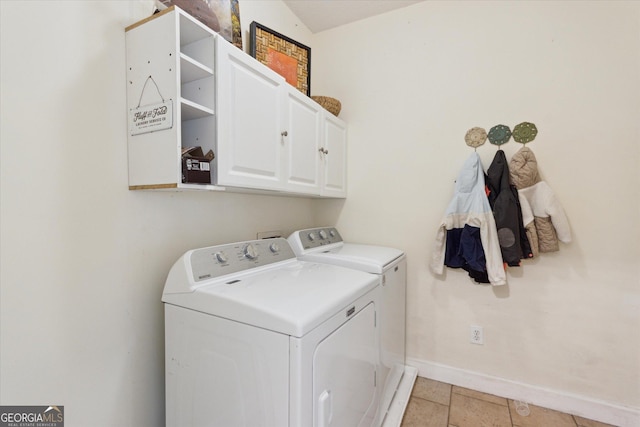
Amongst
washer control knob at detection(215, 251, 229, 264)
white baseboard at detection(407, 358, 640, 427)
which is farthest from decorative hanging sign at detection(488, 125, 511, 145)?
washer control knob at detection(215, 251, 229, 264)

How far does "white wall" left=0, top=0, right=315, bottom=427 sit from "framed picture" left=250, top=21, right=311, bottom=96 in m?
0.64

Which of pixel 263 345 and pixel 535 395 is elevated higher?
pixel 263 345

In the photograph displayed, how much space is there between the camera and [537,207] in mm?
1722

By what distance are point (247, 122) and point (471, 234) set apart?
59.1 inches

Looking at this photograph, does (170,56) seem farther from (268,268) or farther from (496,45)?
(496,45)

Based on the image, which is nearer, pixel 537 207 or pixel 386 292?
pixel 386 292

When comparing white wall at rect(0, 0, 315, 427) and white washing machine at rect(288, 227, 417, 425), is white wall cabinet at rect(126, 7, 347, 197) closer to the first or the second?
white wall at rect(0, 0, 315, 427)

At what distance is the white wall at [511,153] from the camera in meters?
1.62

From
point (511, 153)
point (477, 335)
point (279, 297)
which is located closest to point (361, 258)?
point (279, 297)

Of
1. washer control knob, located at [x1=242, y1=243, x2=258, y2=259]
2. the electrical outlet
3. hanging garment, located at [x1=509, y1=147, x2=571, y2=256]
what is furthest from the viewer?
the electrical outlet

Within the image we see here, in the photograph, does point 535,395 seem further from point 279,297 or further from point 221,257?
point 221,257

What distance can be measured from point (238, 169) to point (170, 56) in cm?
47

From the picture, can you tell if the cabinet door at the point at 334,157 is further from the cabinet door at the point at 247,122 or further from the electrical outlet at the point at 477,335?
the electrical outlet at the point at 477,335

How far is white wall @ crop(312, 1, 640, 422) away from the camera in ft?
5.32
